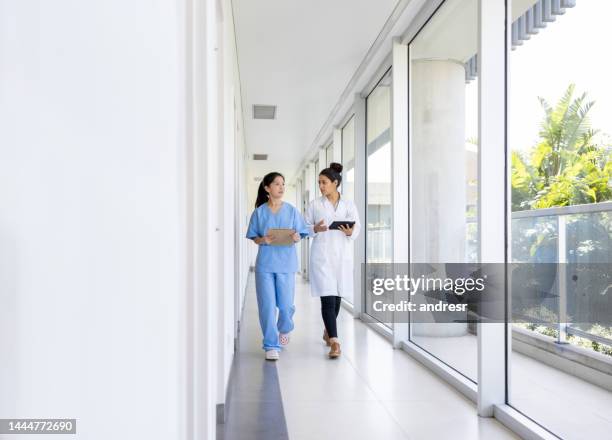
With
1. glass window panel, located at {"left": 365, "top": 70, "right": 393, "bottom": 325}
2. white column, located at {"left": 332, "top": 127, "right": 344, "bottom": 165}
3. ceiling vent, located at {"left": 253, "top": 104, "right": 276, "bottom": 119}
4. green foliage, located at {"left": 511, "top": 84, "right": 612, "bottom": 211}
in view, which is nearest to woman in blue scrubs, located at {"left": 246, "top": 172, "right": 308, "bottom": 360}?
glass window panel, located at {"left": 365, "top": 70, "right": 393, "bottom": 325}

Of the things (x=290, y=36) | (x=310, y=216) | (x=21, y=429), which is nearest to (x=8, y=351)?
(x=21, y=429)

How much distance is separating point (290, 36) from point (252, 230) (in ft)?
6.31

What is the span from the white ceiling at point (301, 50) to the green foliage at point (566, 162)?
2215 millimetres

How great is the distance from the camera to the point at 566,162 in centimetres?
224

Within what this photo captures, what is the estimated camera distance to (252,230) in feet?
14.4

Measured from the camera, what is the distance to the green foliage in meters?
2.02

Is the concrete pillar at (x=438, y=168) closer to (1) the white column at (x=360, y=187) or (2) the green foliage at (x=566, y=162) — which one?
(2) the green foliage at (x=566, y=162)

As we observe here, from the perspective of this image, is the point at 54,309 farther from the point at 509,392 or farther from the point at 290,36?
the point at 290,36

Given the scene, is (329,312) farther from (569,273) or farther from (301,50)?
(301,50)

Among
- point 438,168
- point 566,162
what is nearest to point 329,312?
point 438,168

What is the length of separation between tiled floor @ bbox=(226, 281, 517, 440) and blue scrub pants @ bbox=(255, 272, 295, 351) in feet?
0.67

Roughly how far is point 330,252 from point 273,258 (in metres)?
0.53

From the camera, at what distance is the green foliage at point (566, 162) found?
202cm

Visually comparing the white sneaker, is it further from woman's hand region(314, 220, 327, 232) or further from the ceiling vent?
the ceiling vent
